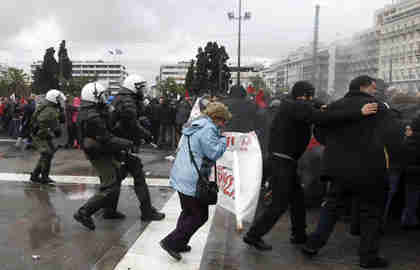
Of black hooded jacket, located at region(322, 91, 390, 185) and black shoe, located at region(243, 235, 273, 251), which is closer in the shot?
black hooded jacket, located at region(322, 91, 390, 185)

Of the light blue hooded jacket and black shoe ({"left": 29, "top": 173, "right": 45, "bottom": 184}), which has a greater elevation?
the light blue hooded jacket

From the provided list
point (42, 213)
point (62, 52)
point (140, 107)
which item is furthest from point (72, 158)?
point (62, 52)

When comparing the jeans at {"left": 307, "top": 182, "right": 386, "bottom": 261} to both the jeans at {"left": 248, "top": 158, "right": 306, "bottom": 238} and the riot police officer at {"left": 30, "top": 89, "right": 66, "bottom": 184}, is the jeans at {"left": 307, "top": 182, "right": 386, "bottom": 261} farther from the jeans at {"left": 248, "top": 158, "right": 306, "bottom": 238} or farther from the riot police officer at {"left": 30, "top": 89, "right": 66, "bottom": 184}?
the riot police officer at {"left": 30, "top": 89, "right": 66, "bottom": 184}

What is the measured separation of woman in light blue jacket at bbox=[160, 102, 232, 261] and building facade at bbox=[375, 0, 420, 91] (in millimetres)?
4241

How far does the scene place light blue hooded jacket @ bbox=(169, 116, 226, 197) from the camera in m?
3.76

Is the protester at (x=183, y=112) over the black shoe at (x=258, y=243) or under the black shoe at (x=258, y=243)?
over

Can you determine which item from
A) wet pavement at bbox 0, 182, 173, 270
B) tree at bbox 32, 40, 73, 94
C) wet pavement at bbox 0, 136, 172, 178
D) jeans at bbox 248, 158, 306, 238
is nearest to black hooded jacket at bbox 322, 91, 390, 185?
jeans at bbox 248, 158, 306, 238

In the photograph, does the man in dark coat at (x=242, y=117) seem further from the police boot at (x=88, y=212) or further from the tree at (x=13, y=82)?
the tree at (x=13, y=82)

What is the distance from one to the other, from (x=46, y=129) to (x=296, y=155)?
16.1ft

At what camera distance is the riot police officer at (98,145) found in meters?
4.91

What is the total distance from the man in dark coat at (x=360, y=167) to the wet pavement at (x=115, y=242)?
0.33 meters

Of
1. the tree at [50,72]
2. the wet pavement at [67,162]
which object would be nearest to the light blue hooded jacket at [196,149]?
the wet pavement at [67,162]

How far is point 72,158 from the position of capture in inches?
423

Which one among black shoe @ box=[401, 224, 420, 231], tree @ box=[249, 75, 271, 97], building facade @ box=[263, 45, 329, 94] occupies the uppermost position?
building facade @ box=[263, 45, 329, 94]
